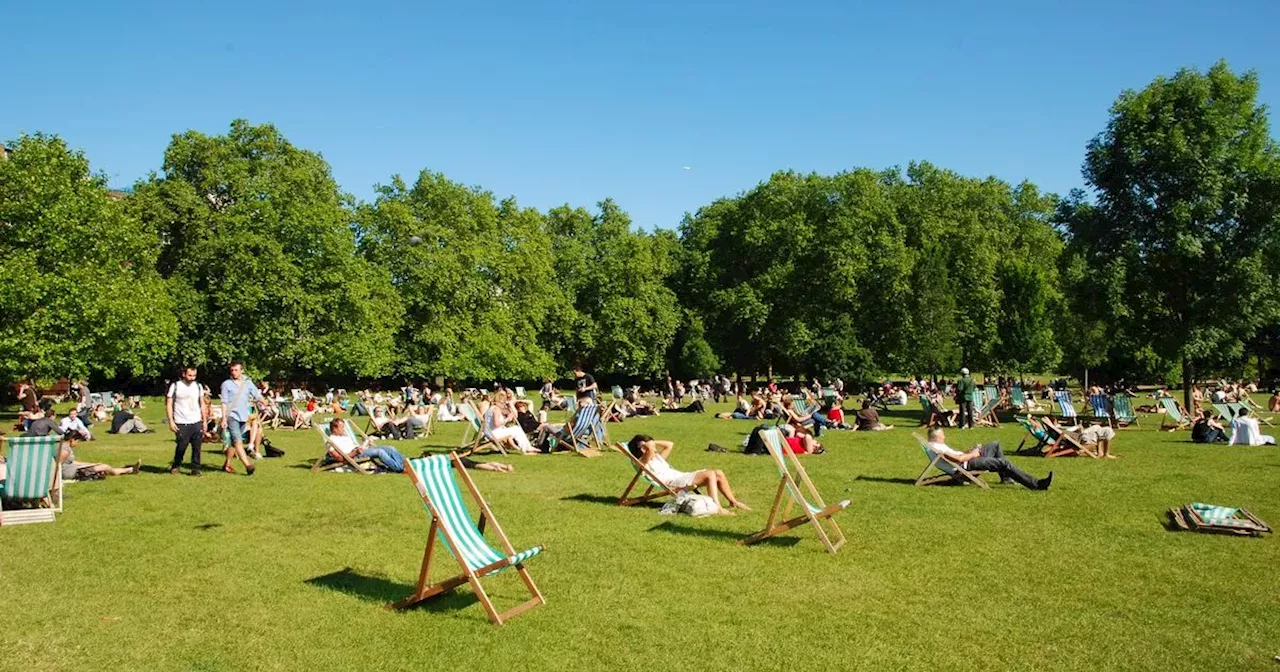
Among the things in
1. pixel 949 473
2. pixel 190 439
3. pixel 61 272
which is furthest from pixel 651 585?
pixel 61 272

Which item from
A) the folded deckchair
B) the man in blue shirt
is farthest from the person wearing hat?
the man in blue shirt

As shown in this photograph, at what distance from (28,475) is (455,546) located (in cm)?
604

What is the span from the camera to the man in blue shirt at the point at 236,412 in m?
13.6

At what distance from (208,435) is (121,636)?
45.3ft

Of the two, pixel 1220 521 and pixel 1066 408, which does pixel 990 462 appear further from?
pixel 1066 408

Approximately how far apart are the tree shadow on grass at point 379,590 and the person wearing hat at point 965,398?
1811cm

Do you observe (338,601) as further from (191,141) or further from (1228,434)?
(191,141)

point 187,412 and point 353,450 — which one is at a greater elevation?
point 187,412

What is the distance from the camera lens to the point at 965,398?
23.2 m

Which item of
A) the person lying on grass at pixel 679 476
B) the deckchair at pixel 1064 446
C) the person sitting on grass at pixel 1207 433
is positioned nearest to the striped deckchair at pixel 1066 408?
the person sitting on grass at pixel 1207 433

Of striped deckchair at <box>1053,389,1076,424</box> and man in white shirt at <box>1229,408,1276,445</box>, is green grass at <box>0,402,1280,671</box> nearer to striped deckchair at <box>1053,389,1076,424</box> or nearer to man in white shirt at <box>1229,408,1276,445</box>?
man in white shirt at <box>1229,408,1276,445</box>

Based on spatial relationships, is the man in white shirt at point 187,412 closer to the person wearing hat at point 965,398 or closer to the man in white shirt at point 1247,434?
the person wearing hat at point 965,398

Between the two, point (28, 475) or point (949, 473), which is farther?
point (949, 473)

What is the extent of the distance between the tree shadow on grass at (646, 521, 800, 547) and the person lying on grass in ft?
2.78
